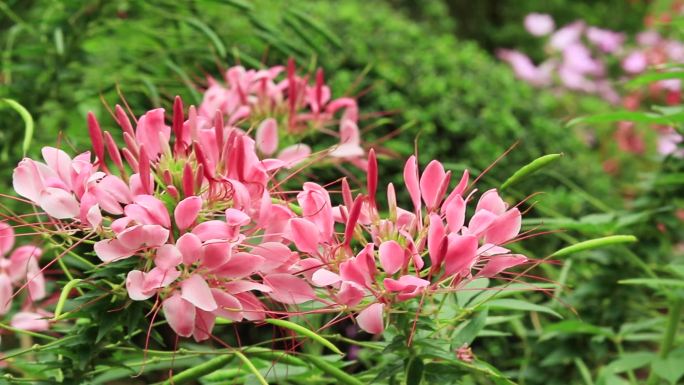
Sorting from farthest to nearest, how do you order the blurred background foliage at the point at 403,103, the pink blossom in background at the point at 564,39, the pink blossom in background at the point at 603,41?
the pink blossom in background at the point at 603,41 → the pink blossom in background at the point at 564,39 → the blurred background foliage at the point at 403,103

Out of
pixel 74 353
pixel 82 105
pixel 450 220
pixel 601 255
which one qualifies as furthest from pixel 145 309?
pixel 82 105

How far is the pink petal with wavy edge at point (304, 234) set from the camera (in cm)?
68

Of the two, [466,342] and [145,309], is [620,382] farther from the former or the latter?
[145,309]

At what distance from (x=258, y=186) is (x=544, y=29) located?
352cm

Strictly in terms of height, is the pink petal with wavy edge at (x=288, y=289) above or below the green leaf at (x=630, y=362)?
above

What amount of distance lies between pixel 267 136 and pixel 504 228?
0.43m

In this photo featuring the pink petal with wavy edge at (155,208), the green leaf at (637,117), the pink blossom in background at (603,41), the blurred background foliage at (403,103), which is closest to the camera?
the pink petal with wavy edge at (155,208)

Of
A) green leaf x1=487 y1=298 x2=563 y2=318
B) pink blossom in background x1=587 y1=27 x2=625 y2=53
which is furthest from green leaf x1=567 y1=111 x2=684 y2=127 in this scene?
pink blossom in background x1=587 y1=27 x2=625 y2=53

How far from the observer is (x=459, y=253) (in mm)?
667

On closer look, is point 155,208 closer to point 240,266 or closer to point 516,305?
point 240,266

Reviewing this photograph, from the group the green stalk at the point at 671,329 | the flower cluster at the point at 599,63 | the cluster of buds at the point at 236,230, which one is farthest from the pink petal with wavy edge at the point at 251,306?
the flower cluster at the point at 599,63

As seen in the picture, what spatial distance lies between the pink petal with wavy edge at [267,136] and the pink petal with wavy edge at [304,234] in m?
0.38

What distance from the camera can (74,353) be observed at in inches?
29.8

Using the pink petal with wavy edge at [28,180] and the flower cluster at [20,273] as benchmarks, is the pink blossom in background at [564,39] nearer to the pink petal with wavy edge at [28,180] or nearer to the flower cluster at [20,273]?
the flower cluster at [20,273]
